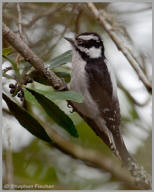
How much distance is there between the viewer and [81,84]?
2.13 metres

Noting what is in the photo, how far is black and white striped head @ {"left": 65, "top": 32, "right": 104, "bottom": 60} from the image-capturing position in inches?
85.8

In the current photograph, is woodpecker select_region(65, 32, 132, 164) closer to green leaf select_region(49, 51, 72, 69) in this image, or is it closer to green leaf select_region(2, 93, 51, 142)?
green leaf select_region(49, 51, 72, 69)

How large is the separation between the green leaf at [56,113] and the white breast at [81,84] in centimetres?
45

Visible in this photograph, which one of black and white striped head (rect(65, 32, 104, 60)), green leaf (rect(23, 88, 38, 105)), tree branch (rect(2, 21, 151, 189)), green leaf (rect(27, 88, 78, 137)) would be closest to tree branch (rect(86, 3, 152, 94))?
black and white striped head (rect(65, 32, 104, 60))

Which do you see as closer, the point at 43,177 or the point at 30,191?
the point at 30,191

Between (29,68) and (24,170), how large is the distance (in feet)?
2.98

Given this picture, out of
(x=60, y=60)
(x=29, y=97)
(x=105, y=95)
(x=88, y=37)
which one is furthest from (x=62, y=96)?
(x=88, y=37)

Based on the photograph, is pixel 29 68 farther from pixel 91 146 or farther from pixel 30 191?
pixel 91 146

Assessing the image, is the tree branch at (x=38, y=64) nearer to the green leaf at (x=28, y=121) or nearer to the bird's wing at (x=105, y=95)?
the green leaf at (x=28, y=121)

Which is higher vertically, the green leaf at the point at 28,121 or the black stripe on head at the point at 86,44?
the black stripe on head at the point at 86,44

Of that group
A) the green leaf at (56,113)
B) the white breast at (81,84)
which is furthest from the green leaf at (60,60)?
the green leaf at (56,113)

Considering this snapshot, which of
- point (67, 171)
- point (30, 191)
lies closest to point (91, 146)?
point (67, 171)

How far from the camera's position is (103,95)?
210cm

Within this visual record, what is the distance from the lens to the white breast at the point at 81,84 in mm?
2121
